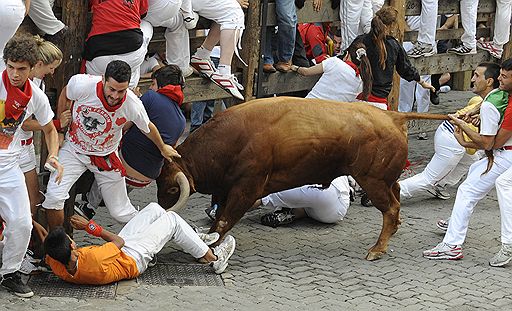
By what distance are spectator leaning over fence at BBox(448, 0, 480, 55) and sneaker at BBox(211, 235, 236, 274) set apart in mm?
5545

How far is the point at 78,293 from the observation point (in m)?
7.46

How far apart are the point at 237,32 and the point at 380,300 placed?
3.11 m

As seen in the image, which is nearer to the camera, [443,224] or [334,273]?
[334,273]

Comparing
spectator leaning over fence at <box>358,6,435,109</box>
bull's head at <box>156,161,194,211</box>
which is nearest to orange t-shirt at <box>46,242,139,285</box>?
bull's head at <box>156,161,194,211</box>

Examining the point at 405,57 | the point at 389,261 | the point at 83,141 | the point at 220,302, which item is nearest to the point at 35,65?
the point at 83,141

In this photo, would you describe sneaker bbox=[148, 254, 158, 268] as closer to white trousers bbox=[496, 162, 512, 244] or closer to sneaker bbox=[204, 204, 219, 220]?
sneaker bbox=[204, 204, 219, 220]

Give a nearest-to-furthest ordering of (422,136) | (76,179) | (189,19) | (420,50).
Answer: (76,179) → (189,19) → (420,50) → (422,136)

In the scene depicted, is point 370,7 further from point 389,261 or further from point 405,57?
point 389,261

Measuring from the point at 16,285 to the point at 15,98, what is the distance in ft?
4.42

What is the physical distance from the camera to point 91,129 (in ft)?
25.3

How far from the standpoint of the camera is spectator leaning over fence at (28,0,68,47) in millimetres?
7820

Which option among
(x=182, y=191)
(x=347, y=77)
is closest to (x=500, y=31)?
(x=347, y=77)

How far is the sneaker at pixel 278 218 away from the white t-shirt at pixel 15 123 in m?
2.87

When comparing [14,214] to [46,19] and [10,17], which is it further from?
[46,19]
